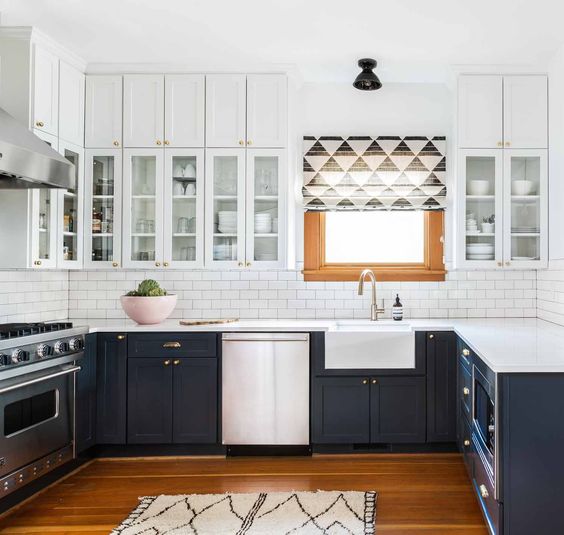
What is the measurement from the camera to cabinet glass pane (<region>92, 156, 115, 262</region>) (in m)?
3.60

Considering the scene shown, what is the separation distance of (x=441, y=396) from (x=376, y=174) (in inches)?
68.3

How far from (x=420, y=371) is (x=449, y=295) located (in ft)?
2.78

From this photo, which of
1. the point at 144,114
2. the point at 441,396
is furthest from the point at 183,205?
the point at 441,396

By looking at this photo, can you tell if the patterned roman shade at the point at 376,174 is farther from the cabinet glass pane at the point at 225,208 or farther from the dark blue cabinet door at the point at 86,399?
the dark blue cabinet door at the point at 86,399

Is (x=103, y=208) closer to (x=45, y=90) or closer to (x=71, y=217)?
(x=71, y=217)

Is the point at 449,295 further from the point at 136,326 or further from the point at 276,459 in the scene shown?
the point at 136,326

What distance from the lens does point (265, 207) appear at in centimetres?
361

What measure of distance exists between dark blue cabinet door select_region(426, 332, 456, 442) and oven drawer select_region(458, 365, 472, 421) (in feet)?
0.32

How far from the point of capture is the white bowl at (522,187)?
11.5 feet

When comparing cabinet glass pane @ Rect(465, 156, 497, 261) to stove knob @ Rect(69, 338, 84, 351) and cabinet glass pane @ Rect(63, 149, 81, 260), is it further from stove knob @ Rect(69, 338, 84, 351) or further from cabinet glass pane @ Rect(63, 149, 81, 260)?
cabinet glass pane @ Rect(63, 149, 81, 260)

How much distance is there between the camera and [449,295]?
385 centimetres

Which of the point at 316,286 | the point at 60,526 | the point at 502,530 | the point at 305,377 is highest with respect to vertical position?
the point at 316,286

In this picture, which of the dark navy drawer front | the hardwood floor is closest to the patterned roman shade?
the dark navy drawer front

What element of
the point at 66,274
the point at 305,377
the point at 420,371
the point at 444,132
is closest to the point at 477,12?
the point at 444,132
